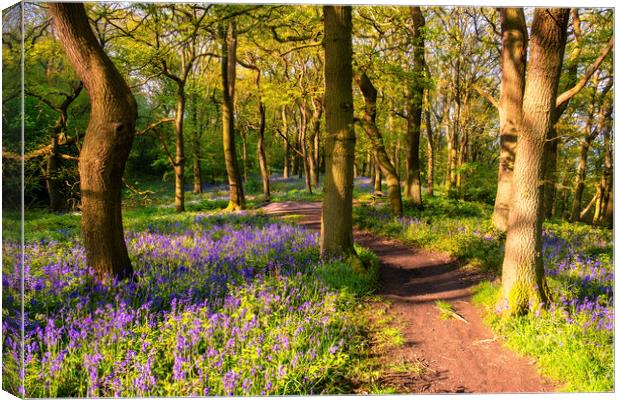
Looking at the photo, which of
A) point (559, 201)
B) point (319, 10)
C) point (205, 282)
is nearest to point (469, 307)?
point (205, 282)

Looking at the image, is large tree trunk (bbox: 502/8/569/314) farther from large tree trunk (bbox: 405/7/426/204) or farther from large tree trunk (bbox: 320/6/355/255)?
large tree trunk (bbox: 405/7/426/204)

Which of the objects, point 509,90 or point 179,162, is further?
point 179,162

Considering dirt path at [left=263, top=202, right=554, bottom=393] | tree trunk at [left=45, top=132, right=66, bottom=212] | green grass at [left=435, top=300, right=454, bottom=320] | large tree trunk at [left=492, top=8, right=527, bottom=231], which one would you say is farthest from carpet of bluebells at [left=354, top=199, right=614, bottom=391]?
tree trunk at [left=45, top=132, right=66, bottom=212]

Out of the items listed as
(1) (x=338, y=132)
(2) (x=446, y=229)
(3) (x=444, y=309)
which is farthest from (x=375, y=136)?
(3) (x=444, y=309)

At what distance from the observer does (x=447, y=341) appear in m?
4.72

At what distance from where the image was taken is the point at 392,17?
37.3 ft

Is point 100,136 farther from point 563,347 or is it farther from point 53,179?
point 563,347

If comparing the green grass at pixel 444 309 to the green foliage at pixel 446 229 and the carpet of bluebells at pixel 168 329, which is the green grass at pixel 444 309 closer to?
the carpet of bluebells at pixel 168 329

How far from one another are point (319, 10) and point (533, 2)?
6.70 metres

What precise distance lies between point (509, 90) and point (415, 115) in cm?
389

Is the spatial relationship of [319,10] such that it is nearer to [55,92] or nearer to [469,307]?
[55,92]

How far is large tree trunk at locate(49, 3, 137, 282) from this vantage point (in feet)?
14.6

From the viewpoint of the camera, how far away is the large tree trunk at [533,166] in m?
4.70

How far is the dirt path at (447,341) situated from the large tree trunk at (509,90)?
3532 mm
